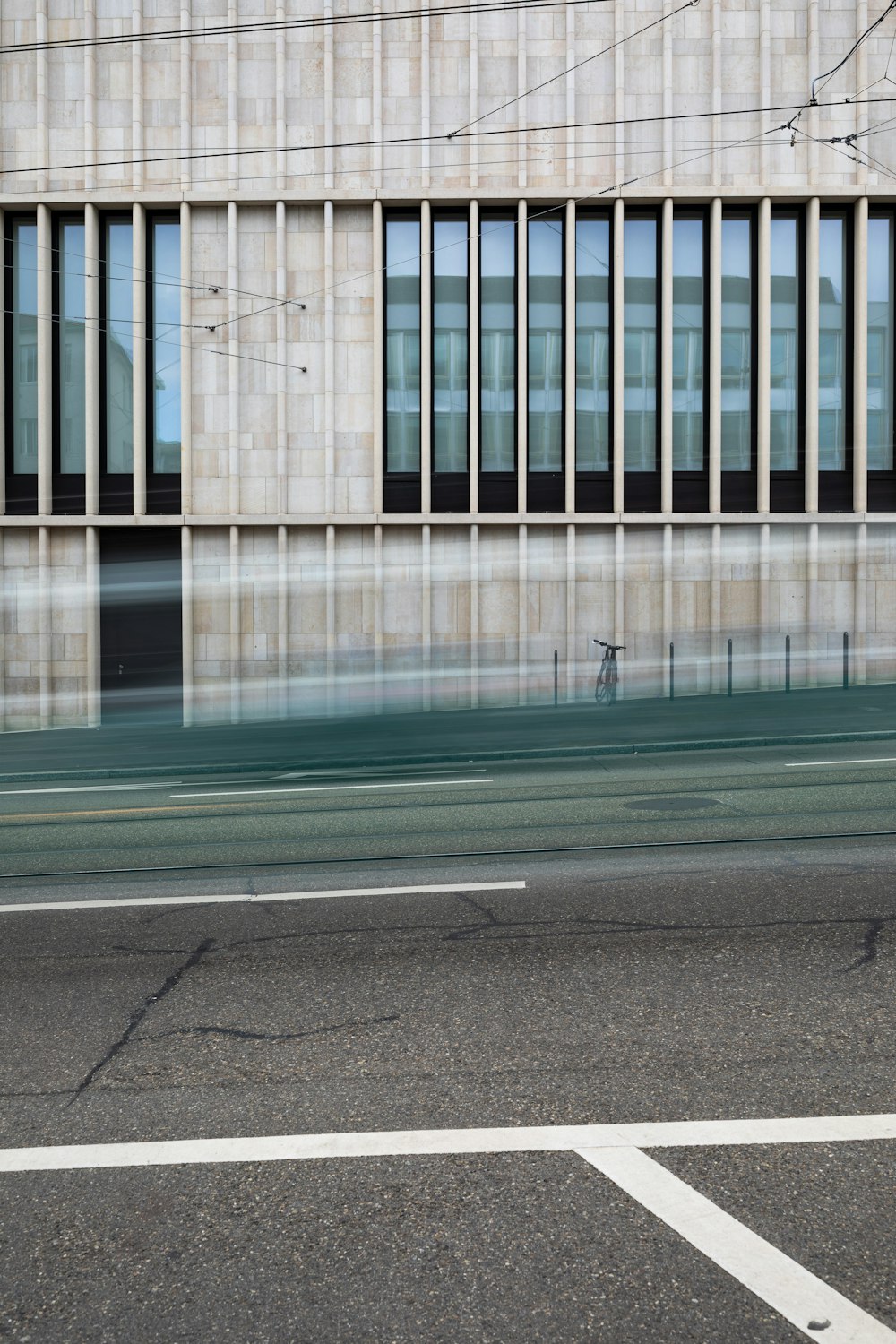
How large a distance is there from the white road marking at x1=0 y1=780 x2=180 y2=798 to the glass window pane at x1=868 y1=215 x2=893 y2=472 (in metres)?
17.1

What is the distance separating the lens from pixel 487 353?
24297 mm

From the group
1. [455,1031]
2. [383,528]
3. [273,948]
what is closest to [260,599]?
[383,528]

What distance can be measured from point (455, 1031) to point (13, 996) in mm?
2073

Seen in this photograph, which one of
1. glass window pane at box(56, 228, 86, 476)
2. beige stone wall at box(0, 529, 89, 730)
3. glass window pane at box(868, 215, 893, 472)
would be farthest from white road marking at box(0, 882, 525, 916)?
glass window pane at box(868, 215, 893, 472)

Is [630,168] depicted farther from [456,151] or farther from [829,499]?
[829,499]

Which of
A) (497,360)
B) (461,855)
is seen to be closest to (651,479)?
(497,360)

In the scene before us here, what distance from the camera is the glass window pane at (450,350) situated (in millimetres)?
23984

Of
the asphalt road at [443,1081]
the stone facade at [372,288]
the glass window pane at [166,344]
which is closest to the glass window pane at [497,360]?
the stone facade at [372,288]

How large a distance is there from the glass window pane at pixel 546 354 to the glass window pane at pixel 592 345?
0.38m

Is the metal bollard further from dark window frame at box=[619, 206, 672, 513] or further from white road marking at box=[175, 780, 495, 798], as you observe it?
white road marking at box=[175, 780, 495, 798]

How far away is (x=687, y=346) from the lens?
24.3m

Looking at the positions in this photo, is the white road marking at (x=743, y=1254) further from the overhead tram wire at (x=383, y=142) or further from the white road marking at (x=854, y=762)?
the overhead tram wire at (x=383, y=142)

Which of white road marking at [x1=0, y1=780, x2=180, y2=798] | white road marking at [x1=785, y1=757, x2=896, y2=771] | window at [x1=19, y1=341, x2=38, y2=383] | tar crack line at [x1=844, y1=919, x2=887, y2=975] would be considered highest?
window at [x1=19, y1=341, x2=38, y2=383]

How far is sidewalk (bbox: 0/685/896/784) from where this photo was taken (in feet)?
51.7
